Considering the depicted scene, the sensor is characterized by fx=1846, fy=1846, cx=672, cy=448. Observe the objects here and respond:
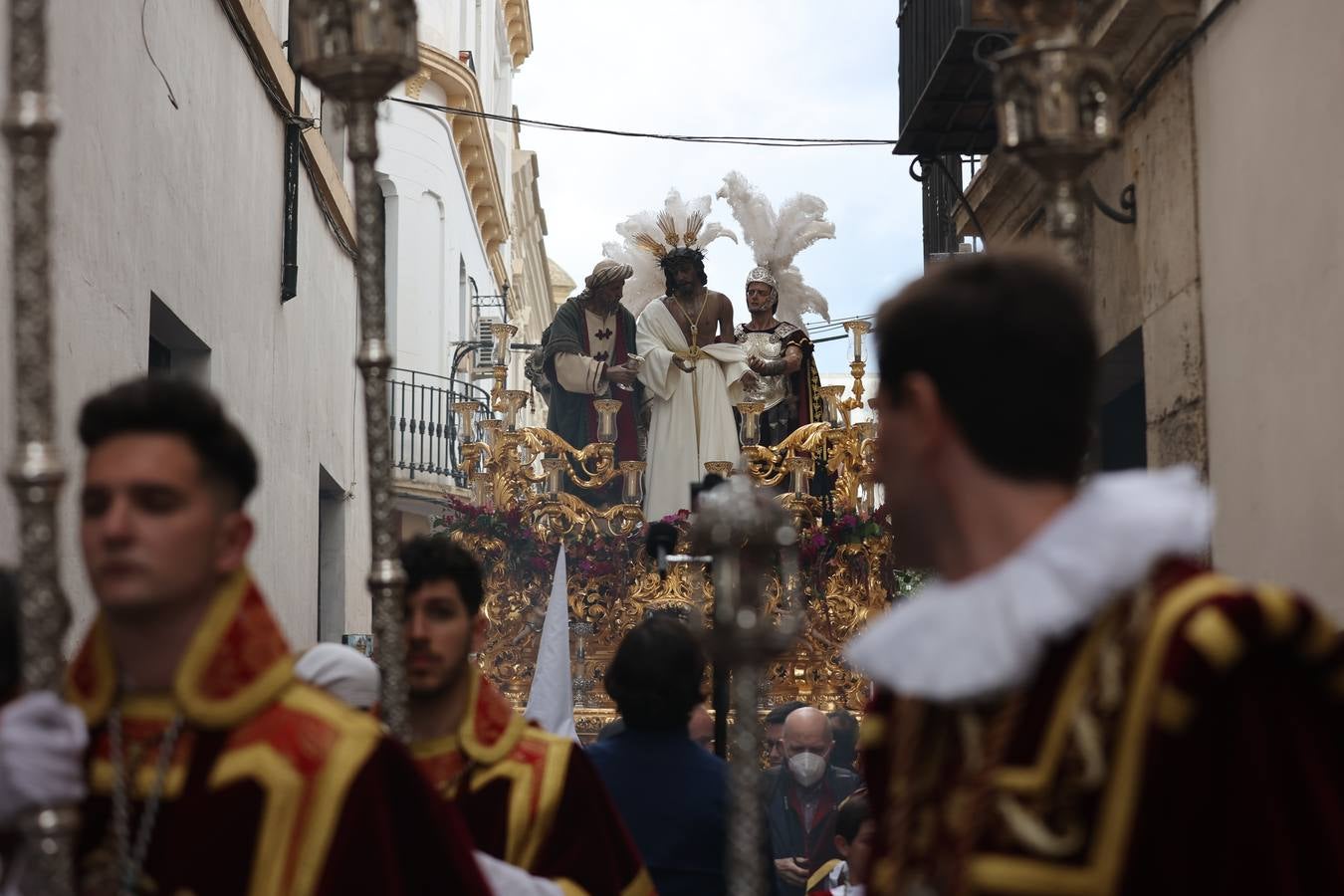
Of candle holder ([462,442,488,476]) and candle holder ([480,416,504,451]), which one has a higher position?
candle holder ([480,416,504,451])

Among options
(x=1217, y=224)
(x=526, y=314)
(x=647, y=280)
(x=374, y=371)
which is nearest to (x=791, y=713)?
(x=1217, y=224)

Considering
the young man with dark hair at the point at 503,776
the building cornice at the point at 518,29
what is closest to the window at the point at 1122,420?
the young man with dark hair at the point at 503,776

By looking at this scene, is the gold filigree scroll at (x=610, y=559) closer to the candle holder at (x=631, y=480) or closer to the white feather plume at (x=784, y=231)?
the candle holder at (x=631, y=480)

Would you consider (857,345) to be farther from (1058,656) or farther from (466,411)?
(1058,656)

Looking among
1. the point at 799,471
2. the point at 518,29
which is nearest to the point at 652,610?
the point at 799,471

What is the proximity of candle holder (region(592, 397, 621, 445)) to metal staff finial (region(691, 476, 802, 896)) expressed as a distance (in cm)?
1000

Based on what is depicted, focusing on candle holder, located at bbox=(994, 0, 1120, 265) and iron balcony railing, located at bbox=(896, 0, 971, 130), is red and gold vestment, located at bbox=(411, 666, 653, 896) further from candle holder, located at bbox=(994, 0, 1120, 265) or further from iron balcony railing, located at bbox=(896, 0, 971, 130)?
iron balcony railing, located at bbox=(896, 0, 971, 130)

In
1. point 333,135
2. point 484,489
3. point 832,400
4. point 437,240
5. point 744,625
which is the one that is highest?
point 437,240

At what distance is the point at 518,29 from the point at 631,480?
25.5m

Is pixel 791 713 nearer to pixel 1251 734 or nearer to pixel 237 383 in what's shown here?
pixel 237 383

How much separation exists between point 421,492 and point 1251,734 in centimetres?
2129

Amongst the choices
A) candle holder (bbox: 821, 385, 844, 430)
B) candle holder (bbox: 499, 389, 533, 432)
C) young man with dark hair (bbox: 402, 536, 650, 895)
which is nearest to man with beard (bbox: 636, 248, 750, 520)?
candle holder (bbox: 821, 385, 844, 430)

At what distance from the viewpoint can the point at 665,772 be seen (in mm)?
4754

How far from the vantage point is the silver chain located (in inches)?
101
